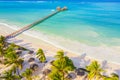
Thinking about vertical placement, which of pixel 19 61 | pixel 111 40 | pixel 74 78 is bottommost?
pixel 74 78

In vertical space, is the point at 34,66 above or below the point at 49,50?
below

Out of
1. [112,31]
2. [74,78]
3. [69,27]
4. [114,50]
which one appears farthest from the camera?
[69,27]

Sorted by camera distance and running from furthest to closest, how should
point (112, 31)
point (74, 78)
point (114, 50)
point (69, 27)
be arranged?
point (69, 27) → point (112, 31) → point (114, 50) → point (74, 78)

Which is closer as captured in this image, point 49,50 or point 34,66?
point 34,66

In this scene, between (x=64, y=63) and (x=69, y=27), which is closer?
(x=64, y=63)

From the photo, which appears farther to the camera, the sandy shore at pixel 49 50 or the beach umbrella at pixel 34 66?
the sandy shore at pixel 49 50

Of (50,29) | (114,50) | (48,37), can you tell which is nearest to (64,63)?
(114,50)

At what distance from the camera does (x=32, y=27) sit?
239 ft

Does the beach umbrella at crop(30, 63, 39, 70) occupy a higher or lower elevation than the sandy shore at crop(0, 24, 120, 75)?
lower

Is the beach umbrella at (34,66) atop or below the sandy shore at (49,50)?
below

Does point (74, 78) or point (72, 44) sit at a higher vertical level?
point (72, 44)

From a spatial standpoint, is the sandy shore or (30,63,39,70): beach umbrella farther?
the sandy shore

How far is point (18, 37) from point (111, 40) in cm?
3063

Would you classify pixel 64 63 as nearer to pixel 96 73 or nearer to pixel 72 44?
pixel 96 73
